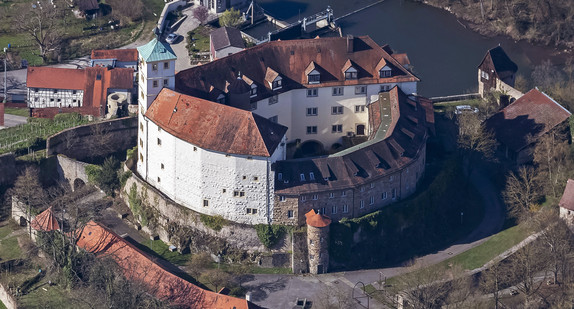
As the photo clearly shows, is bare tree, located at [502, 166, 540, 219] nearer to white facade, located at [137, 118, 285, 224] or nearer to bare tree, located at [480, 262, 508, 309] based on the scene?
bare tree, located at [480, 262, 508, 309]

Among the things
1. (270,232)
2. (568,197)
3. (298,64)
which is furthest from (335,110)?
(568,197)

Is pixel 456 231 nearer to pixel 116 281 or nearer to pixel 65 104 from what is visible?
pixel 116 281

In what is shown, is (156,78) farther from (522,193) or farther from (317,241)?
(522,193)

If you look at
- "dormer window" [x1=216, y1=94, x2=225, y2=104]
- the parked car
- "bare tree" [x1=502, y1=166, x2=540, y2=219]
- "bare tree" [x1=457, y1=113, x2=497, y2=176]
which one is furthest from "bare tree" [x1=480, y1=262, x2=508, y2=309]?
"dormer window" [x1=216, y1=94, x2=225, y2=104]

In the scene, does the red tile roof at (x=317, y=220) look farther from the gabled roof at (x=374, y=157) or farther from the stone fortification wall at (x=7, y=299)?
the stone fortification wall at (x=7, y=299)

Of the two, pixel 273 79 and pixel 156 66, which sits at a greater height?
pixel 156 66

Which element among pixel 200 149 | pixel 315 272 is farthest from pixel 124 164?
pixel 315 272
